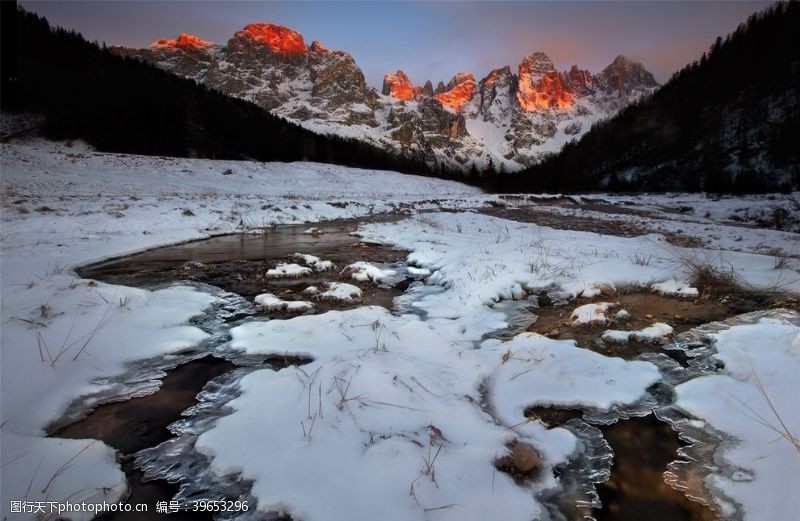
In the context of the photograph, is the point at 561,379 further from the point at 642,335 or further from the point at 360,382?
the point at 360,382

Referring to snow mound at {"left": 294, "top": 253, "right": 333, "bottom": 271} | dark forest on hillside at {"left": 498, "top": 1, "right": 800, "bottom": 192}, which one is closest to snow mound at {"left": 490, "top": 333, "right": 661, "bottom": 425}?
snow mound at {"left": 294, "top": 253, "right": 333, "bottom": 271}

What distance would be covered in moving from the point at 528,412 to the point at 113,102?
184 feet

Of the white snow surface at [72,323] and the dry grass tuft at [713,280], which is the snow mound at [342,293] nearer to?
the white snow surface at [72,323]

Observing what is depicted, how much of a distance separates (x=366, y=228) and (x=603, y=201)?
1050 inches

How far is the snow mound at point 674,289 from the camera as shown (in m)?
5.30

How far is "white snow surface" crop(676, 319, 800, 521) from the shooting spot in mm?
1981

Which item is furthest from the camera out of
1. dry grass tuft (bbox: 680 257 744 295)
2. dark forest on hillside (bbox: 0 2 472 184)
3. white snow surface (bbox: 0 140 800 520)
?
dark forest on hillside (bbox: 0 2 472 184)

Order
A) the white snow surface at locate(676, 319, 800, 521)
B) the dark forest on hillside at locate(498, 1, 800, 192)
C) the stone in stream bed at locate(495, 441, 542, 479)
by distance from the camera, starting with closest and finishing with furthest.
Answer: the white snow surface at locate(676, 319, 800, 521) < the stone in stream bed at locate(495, 441, 542, 479) < the dark forest on hillside at locate(498, 1, 800, 192)

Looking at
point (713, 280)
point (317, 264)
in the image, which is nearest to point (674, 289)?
point (713, 280)

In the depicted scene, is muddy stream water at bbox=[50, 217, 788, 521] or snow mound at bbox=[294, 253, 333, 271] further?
snow mound at bbox=[294, 253, 333, 271]

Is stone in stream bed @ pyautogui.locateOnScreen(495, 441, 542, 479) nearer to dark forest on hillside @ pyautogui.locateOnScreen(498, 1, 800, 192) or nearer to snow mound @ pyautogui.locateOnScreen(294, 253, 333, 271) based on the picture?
snow mound @ pyautogui.locateOnScreen(294, 253, 333, 271)

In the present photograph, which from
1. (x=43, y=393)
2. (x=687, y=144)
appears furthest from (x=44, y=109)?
(x=687, y=144)

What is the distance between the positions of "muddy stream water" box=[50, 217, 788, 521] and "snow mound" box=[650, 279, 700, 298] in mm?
181

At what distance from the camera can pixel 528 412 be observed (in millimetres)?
2928
